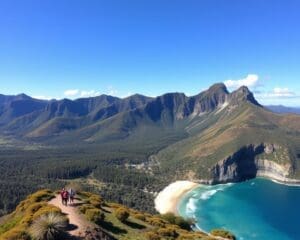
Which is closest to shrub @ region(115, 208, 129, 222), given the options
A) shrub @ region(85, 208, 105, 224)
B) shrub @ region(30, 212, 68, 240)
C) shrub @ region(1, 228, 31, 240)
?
shrub @ region(85, 208, 105, 224)

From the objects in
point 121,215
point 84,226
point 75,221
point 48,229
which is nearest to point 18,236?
point 48,229

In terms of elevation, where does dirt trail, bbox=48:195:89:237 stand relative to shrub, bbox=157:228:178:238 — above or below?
above

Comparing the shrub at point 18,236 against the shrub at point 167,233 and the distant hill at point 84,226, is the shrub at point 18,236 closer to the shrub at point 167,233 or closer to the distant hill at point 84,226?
the distant hill at point 84,226

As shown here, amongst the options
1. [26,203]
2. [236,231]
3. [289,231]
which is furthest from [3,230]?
[289,231]

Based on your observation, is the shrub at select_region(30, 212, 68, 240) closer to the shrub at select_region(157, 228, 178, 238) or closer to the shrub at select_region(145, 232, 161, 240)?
the shrub at select_region(145, 232, 161, 240)

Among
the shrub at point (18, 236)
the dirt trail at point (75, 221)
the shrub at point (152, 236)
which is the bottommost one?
the shrub at point (152, 236)

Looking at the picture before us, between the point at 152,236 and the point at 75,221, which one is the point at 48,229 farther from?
the point at 152,236

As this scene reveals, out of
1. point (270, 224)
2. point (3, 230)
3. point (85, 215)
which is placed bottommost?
point (270, 224)

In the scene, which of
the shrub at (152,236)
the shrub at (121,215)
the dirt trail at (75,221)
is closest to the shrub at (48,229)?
Answer: the dirt trail at (75,221)

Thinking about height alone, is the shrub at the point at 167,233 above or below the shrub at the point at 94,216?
below

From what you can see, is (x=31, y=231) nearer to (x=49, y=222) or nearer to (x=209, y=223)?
(x=49, y=222)

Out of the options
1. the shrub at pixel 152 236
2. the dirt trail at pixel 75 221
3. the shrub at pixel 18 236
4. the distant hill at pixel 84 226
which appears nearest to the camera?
the shrub at pixel 18 236
